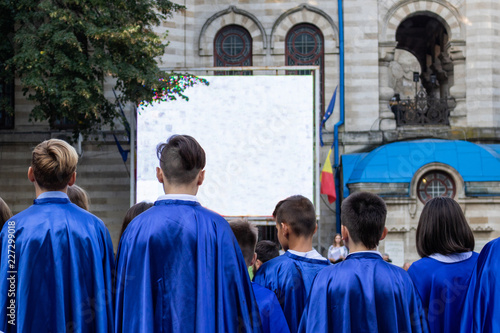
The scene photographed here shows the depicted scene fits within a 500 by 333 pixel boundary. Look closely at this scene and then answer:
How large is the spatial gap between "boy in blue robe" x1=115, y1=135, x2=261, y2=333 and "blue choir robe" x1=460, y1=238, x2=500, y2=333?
1.62 meters

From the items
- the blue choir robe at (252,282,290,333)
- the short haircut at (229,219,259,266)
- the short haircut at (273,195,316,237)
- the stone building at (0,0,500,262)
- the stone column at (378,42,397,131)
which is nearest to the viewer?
the blue choir robe at (252,282,290,333)

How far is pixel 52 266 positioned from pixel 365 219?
216 cm

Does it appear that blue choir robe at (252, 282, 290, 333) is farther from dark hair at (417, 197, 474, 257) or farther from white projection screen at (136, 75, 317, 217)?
white projection screen at (136, 75, 317, 217)

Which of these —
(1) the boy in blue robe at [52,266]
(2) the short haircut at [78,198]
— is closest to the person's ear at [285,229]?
(1) the boy in blue robe at [52,266]

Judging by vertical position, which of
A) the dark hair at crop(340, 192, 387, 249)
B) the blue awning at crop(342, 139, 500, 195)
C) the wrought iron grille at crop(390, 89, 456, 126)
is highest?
the wrought iron grille at crop(390, 89, 456, 126)

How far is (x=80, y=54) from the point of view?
57.6ft

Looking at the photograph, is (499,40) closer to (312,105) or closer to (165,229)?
(312,105)

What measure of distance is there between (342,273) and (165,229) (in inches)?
47.0

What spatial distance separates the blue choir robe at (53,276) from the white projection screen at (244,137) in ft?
45.9

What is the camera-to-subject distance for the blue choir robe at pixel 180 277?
4691 mm

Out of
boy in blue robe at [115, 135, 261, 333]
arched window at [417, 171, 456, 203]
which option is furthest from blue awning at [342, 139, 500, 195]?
boy in blue robe at [115, 135, 261, 333]

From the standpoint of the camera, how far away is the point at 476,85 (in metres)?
22.9

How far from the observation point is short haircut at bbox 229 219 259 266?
18.5ft

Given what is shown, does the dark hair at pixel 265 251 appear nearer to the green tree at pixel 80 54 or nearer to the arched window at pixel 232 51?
the green tree at pixel 80 54
